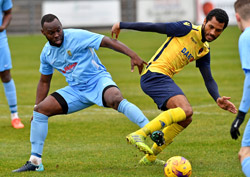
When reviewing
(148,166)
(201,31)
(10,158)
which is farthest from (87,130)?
(201,31)

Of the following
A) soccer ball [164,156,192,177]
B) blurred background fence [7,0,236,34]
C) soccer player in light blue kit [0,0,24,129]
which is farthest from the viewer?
blurred background fence [7,0,236,34]

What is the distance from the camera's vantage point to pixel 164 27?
6500 millimetres

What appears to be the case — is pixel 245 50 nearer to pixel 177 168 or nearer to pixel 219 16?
pixel 219 16

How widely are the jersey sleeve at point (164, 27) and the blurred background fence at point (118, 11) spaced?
22968 mm

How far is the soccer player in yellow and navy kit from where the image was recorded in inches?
250

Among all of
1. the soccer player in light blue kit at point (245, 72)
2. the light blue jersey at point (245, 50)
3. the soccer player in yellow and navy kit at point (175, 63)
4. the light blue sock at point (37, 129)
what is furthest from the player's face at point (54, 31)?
the light blue jersey at point (245, 50)

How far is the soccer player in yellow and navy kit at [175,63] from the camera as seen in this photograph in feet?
20.8

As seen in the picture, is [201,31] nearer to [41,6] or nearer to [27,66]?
[27,66]

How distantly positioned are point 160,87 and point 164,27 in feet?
2.36

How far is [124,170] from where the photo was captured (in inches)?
262

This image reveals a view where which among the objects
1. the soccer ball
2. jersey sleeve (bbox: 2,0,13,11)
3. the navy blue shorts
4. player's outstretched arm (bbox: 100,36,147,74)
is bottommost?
the soccer ball

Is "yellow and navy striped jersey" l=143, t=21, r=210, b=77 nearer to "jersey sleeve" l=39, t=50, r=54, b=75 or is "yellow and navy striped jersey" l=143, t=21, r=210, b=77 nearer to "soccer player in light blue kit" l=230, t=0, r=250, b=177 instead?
"jersey sleeve" l=39, t=50, r=54, b=75

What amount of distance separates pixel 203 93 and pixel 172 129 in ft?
21.6

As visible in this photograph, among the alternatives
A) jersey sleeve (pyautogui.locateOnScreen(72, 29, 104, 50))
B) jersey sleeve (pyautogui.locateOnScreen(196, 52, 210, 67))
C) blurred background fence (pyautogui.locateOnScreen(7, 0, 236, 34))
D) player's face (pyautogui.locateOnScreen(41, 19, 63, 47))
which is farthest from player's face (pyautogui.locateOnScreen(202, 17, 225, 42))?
blurred background fence (pyautogui.locateOnScreen(7, 0, 236, 34))
